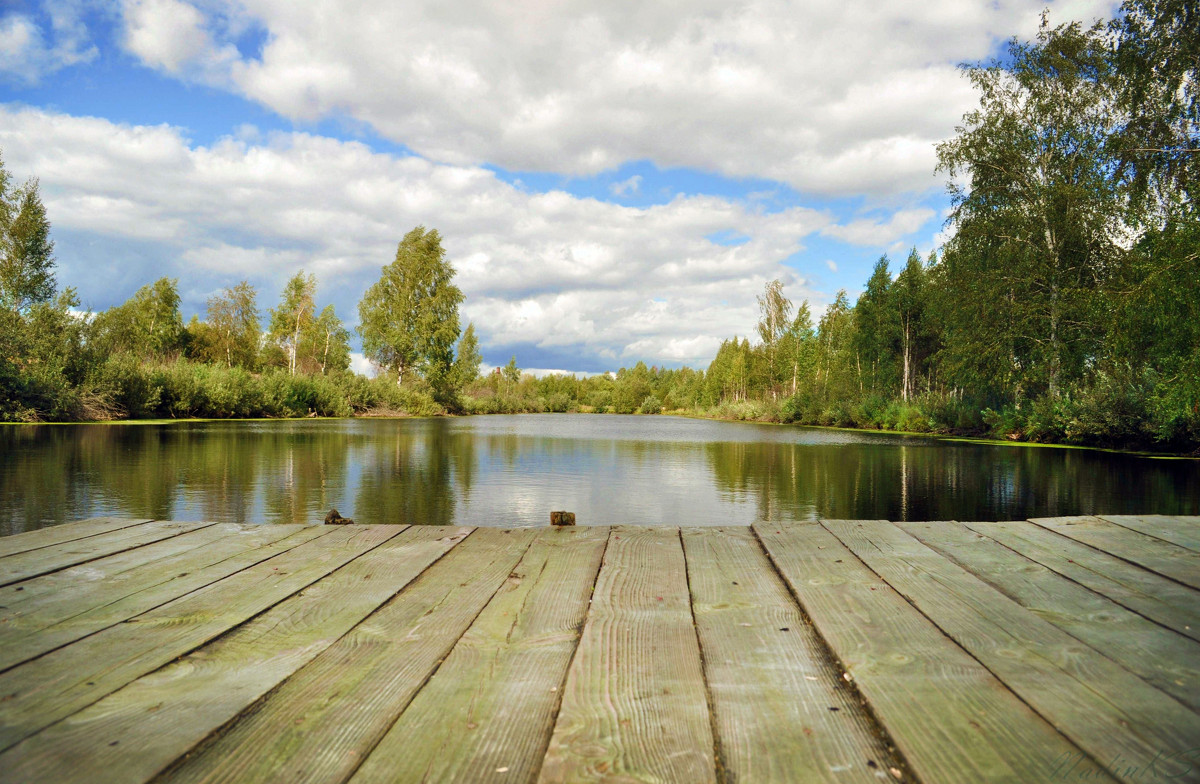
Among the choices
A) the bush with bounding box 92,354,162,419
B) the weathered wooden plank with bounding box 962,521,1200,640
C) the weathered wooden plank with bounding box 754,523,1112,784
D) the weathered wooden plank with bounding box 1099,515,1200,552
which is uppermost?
the bush with bounding box 92,354,162,419

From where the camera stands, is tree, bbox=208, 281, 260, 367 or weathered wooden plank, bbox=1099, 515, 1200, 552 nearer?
weathered wooden plank, bbox=1099, 515, 1200, 552

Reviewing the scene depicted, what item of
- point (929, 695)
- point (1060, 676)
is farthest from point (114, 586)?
point (1060, 676)

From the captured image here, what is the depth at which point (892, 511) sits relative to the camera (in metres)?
6.73

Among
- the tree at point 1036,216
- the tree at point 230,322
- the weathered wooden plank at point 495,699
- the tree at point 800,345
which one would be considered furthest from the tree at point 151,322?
the weathered wooden plank at point 495,699

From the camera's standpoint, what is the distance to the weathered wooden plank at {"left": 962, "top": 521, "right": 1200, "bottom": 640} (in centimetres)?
168

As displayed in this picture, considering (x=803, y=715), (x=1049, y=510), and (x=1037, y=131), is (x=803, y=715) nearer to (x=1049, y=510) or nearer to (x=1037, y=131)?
(x=1049, y=510)

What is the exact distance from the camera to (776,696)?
118cm

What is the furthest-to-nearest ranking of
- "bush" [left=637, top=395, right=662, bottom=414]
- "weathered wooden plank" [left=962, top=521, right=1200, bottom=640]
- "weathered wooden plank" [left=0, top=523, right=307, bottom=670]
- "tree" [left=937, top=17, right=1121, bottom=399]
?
"bush" [left=637, top=395, right=662, bottom=414] → "tree" [left=937, top=17, right=1121, bottom=399] → "weathered wooden plank" [left=962, top=521, right=1200, bottom=640] → "weathered wooden plank" [left=0, top=523, right=307, bottom=670]

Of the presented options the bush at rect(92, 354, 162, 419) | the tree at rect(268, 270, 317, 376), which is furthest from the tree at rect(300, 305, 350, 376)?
the bush at rect(92, 354, 162, 419)

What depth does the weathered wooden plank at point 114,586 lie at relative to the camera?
1526mm

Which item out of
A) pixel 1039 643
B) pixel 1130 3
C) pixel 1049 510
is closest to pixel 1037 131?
pixel 1130 3

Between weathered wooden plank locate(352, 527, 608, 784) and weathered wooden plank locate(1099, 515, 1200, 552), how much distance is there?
233cm

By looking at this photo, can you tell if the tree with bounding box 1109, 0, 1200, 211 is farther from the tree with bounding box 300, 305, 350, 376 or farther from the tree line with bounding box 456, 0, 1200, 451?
the tree with bounding box 300, 305, 350, 376

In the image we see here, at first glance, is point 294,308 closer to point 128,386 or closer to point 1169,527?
point 128,386
